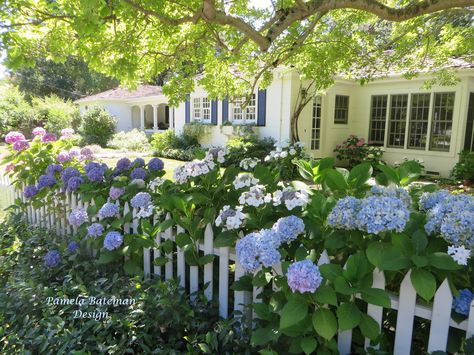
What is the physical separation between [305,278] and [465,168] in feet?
32.0

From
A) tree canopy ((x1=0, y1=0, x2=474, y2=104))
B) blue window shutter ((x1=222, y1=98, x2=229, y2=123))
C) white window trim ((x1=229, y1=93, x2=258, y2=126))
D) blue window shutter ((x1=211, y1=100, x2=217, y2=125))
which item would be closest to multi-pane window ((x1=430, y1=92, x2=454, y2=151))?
tree canopy ((x1=0, y1=0, x2=474, y2=104))

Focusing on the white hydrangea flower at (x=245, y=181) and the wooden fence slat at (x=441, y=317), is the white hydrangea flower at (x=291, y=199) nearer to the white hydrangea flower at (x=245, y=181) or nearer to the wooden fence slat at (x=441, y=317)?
the white hydrangea flower at (x=245, y=181)

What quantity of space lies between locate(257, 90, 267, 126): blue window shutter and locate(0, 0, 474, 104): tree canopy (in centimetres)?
484

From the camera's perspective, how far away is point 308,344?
162 centimetres

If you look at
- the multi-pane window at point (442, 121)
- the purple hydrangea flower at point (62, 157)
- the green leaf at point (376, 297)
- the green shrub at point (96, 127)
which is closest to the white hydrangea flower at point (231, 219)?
the green leaf at point (376, 297)

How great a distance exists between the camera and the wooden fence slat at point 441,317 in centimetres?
156

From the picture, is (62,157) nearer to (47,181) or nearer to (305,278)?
(47,181)

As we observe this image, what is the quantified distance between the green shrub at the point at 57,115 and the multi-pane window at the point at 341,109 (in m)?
17.9

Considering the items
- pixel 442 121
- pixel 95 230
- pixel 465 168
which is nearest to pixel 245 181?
pixel 95 230

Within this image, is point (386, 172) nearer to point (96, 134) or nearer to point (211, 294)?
point (211, 294)

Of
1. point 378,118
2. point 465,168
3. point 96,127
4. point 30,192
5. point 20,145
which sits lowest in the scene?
point 465,168

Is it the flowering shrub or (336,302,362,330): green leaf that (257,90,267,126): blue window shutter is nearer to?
the flowering shrub

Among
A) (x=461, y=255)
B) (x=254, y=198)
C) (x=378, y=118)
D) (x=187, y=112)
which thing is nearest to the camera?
(x=461, y=255)

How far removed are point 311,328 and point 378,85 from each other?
1205 centimetres
